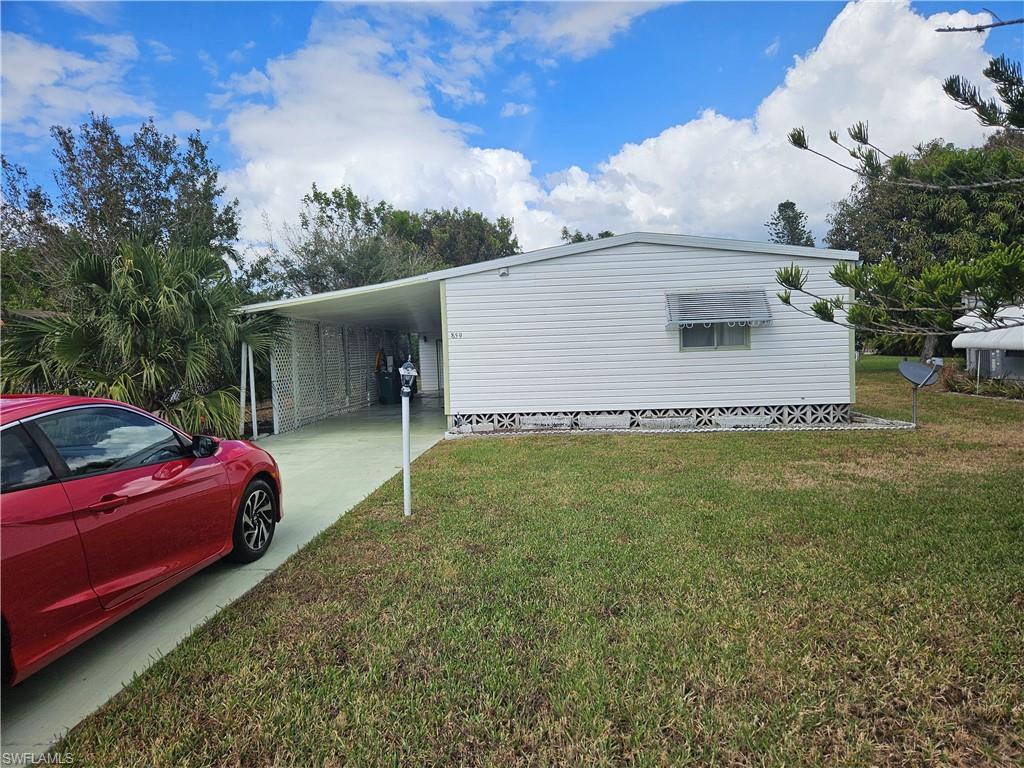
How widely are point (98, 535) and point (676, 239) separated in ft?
29.3

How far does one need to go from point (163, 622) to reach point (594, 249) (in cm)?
815

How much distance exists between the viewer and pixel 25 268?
1380cm

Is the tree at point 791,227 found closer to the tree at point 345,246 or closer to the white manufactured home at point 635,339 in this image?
the tree at point 345,246

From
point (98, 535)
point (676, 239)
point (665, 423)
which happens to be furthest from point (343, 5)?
point (665, 423)

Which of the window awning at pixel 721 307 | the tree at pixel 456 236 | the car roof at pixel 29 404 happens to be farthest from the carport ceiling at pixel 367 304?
the tree at pixel 456 236

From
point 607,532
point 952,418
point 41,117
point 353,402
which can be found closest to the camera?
point 607,532

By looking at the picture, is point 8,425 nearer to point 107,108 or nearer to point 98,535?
point 98,535

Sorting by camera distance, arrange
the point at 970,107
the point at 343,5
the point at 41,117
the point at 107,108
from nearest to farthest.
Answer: the point at 970,107 → the point at 343,5 → the point at 41,117 → the point at 107,108

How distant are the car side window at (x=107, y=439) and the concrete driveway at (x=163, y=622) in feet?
3.25

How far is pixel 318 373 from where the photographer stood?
12859 mm

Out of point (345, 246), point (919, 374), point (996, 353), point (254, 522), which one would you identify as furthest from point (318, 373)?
point (996, 353)

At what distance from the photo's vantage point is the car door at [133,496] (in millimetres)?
2627

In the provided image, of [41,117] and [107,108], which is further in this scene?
[107,108]

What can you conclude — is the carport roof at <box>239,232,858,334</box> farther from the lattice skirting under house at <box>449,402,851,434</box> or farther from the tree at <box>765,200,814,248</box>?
the tree at <box>765,200,814,248</box>
